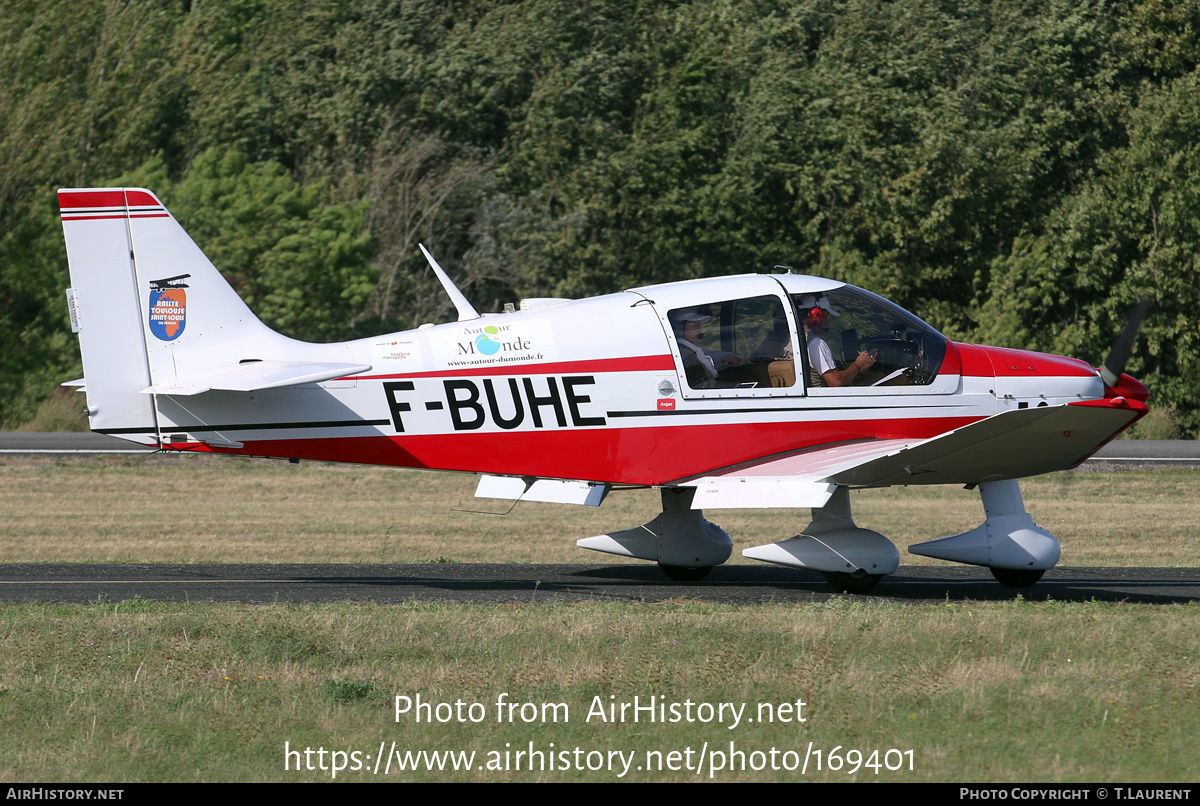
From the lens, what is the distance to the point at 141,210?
10.9 meters

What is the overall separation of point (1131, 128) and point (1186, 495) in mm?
16608

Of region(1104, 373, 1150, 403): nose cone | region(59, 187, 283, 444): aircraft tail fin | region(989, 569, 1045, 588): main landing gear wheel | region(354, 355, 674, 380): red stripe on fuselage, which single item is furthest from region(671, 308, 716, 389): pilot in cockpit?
region(59, 187, 283, 444): aircraft tail fin

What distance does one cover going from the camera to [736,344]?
37.6 ft

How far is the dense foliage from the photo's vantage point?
32844 millimetres

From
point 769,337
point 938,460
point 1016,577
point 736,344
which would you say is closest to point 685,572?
point 736,344

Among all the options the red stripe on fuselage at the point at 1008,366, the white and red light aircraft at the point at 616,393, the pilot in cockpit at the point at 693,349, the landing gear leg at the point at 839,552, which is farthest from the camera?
the red stripe on fuselage at the point at 1008,366

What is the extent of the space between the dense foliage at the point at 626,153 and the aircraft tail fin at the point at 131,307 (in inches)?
842

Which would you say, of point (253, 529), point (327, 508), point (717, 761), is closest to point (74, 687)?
point (717, 761)

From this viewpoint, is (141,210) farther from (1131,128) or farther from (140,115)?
(1131,128)

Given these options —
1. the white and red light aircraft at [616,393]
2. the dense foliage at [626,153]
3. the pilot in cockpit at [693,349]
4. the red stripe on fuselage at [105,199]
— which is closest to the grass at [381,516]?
the white and red light aircraft at [616,393]

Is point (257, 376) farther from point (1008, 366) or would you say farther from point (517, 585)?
point (1008, 366)

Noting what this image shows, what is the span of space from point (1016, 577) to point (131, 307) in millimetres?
8520

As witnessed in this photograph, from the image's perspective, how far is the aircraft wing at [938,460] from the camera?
10312 mm

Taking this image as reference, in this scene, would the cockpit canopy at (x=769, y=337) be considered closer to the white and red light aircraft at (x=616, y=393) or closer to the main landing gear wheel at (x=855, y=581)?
the white and red light aircraft at (x=616, y=393)
